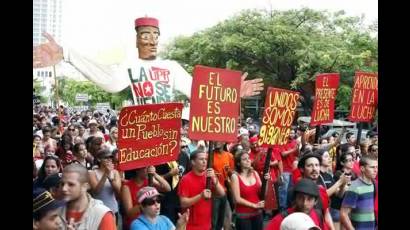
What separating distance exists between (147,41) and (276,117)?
1917mm

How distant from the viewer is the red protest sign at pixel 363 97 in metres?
7.11

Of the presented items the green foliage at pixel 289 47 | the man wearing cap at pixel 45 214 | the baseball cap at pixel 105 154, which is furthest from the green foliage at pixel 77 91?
the man wearing cap at pixel 45 214

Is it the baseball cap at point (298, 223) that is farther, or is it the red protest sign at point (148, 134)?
the red protest sign at point (148, 134)

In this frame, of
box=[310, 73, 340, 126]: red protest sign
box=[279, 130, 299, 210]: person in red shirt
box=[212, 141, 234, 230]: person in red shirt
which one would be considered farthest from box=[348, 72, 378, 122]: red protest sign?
box=[212, 141, 234, 230]: person in red shirt

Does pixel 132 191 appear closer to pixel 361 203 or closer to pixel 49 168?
pixel 49 168

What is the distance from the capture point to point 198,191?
16.4ft

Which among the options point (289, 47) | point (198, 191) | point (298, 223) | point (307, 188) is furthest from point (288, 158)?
point (289, 47)

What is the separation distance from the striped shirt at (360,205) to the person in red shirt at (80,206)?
208 cm

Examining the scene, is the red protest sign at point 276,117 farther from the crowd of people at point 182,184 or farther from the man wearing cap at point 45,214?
the man wearing cap at point 45,214

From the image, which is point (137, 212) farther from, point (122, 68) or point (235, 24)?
point (235, 24)

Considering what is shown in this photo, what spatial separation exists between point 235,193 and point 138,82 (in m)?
2.20

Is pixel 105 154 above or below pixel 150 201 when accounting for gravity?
above

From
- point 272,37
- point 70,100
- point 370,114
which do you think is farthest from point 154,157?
point 70,100
